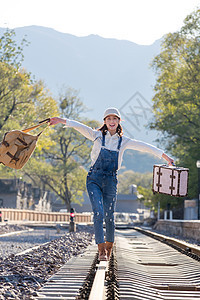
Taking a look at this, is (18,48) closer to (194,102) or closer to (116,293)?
(194,102)

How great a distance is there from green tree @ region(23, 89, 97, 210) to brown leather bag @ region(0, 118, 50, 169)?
5514cm

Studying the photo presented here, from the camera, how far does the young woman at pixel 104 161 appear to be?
6066 millimetres

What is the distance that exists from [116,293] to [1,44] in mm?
36475

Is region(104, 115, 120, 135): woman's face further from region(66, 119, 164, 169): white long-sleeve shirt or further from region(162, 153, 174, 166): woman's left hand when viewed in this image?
region(162, 153, 174, 166): woman's left hand

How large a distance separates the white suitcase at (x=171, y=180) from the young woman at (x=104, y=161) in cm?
88

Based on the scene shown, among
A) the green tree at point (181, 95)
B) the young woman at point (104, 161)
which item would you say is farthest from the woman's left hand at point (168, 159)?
the green tree at point (181, 95)

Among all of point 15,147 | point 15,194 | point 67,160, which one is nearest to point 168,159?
point 15,147

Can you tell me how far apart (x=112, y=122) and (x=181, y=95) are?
3253cm

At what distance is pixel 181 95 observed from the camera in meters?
37.8

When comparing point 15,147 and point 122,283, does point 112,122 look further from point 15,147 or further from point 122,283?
point 122,283

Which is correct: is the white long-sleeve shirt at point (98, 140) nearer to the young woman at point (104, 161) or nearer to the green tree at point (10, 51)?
the young woman at point (104, 161)

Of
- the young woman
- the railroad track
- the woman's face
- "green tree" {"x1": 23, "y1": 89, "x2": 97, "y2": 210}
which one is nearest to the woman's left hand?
the young woman

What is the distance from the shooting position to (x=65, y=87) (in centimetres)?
6588

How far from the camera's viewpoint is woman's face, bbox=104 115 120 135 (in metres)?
6.08
